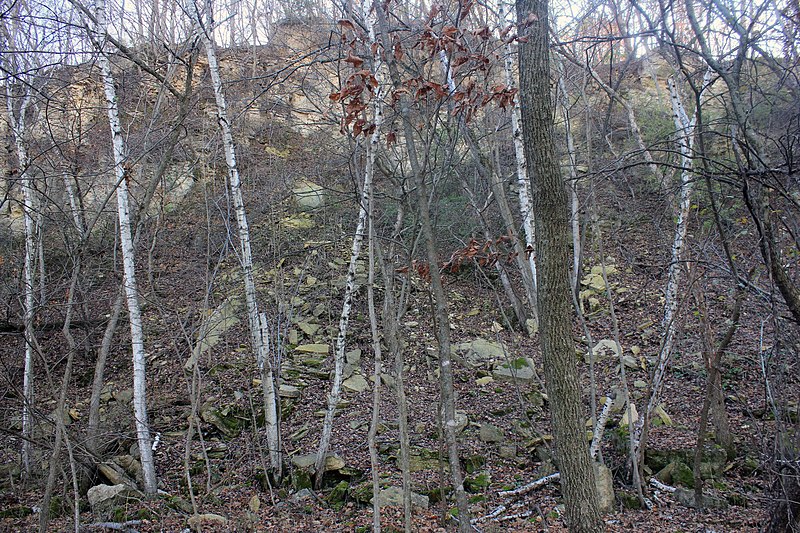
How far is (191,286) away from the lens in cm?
1097

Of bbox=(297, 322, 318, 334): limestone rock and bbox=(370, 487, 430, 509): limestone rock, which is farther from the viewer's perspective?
bbox=(297, 322, 318, 334): limestone rock

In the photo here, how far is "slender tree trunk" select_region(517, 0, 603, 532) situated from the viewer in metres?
3.56

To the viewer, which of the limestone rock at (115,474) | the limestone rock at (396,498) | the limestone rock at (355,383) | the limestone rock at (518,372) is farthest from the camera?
the limestone rock at (355,383)

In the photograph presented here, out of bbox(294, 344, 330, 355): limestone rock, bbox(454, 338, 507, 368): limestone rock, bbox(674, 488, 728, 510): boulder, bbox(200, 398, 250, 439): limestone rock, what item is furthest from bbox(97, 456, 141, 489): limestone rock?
bbox(674, 488, 728, 510): boulder

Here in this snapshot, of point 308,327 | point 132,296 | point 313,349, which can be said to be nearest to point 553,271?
point 132,296

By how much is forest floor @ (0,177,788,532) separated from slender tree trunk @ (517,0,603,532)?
0.84 meters

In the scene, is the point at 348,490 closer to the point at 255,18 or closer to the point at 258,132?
the point at 258,132

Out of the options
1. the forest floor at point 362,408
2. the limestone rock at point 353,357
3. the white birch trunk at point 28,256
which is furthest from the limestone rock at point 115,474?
the limestone rock at point 353,357

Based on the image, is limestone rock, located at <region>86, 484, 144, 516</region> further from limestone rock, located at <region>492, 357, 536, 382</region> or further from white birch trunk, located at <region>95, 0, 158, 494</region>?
limestone rock, located at <region>492, 357, 536, 382</region>

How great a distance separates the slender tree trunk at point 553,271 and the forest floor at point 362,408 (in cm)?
84

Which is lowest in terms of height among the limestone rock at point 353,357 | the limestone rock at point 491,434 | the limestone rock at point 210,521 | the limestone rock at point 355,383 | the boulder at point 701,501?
the boulder at point 701,501

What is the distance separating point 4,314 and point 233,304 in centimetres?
391

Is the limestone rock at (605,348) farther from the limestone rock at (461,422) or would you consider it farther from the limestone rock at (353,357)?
the limestone rock at (353,357)

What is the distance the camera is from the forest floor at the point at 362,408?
554cm
